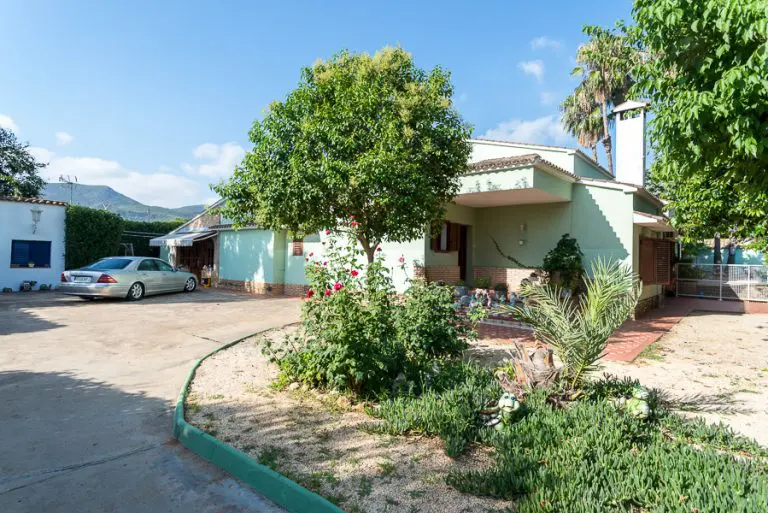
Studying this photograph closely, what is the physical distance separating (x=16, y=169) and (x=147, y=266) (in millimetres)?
21909

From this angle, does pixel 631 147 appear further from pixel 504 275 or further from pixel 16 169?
pixel 16 169

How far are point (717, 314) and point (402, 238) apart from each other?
513 inches

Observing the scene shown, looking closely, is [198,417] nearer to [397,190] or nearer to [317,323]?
[317,323]

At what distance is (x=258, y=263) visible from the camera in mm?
18938

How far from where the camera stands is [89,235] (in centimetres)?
2041

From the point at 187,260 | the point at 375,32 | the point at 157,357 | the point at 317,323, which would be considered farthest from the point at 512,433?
the point at 187,260

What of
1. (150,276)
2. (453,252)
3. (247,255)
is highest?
(453,252)

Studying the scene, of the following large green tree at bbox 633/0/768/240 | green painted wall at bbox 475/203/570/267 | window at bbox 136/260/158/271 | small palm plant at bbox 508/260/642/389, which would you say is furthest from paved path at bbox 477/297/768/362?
window at bbox 136/260/158/271

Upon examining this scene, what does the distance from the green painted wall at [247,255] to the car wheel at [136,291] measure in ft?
15.5

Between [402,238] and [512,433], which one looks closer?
[512,433]

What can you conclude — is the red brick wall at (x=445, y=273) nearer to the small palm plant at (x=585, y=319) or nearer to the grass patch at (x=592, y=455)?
the small palm plant at (x=585, y=319)

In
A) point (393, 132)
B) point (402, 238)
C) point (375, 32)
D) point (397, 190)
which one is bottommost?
point (402, 238)

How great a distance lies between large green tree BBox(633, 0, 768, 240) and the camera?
13.9ft

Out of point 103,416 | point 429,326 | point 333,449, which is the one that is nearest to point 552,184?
point 429,326
